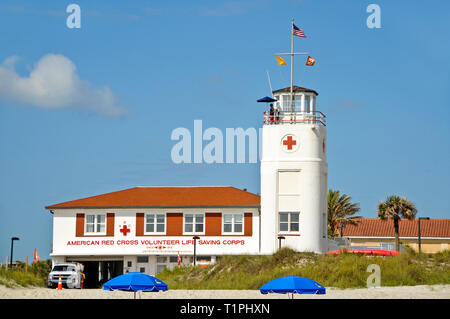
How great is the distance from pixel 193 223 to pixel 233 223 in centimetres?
277

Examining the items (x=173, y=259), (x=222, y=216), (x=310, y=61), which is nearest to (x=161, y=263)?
(x=173, y=259)

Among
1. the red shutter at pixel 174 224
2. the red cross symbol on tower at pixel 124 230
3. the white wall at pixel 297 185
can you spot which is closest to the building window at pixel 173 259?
the red shutter at pixel 174 224

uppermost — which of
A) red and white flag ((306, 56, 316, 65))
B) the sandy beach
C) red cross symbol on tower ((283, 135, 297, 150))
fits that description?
red and white flag ((306, 56, 316, 65))

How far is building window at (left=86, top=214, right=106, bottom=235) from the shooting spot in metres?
54.7

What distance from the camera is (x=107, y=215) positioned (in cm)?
5462

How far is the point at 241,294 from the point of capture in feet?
129

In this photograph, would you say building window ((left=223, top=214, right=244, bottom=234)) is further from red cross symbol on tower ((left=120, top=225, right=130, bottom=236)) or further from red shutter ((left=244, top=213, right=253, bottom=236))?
red cross symbol on tower ((left=120, top=225, right=130, bottom=236))

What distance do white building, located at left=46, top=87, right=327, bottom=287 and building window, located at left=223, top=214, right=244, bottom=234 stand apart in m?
0.07

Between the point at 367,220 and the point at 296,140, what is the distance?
38.7 metres

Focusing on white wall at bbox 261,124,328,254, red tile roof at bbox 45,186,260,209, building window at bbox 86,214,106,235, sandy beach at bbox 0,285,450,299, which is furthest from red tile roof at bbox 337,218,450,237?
sandy beach at bbox 0,285,450,299

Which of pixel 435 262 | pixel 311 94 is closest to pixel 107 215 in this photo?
pixel 311 94

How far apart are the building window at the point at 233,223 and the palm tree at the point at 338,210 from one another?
2089cm

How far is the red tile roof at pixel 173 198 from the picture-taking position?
5416 centimetres
